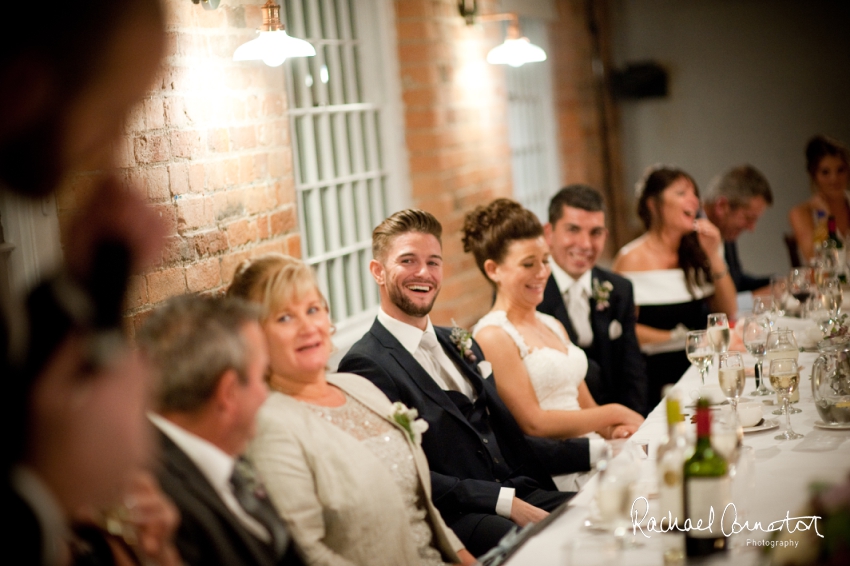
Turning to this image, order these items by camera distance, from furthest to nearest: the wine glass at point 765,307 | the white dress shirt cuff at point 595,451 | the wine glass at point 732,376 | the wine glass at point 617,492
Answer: the wine glass at point 765,307 → the white dress shirt cuff at point 595,451 → the wine glass at point 732,376 → the wine glass at point 617,492

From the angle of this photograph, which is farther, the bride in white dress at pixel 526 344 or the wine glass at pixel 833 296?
the wine glass at pixel 833 296

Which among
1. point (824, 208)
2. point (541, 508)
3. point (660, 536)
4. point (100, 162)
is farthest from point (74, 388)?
point (824, 208)

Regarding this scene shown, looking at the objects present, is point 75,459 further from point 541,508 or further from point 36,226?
point 541,508

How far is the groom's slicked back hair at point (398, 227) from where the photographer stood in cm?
301

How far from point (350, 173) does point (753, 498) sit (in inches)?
115

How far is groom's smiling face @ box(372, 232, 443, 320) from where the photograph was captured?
2.92 m

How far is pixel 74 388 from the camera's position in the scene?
3.39 ft

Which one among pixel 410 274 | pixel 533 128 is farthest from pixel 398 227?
pixel 533 128

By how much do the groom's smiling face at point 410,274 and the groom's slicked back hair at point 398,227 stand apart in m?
0.02

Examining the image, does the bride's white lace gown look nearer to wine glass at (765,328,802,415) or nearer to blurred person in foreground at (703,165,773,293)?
wine glass at (765,328,802,415)

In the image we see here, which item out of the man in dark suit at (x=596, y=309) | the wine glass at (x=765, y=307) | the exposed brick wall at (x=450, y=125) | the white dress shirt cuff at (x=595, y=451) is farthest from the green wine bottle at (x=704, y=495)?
the exposed brick wall at (x=450, y=125)

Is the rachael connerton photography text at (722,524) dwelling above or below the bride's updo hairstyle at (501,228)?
below

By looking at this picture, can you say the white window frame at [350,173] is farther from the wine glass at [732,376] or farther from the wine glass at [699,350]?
the wine glass at [732,376]

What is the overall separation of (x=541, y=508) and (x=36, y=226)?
176 centimetres
